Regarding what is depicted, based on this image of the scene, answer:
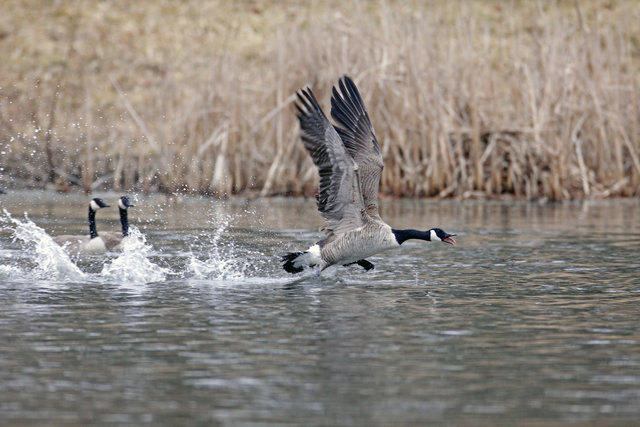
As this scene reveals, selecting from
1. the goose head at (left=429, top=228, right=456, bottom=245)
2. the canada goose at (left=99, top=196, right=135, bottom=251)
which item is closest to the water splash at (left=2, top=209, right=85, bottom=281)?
the canada goose at (left=99, top=196, right=135, bottom=251)

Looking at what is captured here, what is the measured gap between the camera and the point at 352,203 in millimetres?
10750

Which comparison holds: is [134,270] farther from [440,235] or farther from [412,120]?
[412,120]

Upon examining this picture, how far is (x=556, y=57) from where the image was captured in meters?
21.7

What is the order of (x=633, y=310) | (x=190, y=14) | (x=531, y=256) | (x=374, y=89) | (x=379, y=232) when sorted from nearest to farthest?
(x=633, y=310), (x=379, y=232), (x=531, y=256), (x=374, y=89), (x=190, y=14)

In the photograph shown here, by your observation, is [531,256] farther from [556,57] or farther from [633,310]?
[556,57]

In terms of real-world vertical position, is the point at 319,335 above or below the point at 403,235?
below

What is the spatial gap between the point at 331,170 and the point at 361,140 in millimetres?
743

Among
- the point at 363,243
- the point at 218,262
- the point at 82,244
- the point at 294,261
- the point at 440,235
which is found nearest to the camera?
the point at 363,243

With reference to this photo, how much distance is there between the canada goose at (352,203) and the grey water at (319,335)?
34 cm

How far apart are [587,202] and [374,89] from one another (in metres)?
5.51

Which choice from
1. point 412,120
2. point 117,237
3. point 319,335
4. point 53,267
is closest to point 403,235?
point 319,335

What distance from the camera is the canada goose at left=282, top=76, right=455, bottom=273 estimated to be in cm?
1055

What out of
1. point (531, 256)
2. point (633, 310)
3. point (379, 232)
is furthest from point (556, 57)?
point (633, 310)

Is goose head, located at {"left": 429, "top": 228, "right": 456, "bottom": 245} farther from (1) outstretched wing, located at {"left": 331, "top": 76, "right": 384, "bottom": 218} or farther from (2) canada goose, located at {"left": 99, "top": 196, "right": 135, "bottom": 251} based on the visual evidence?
(2) canada goose, located at {"left": 99, "top": 196, "right": 135, "bottom": 251}
